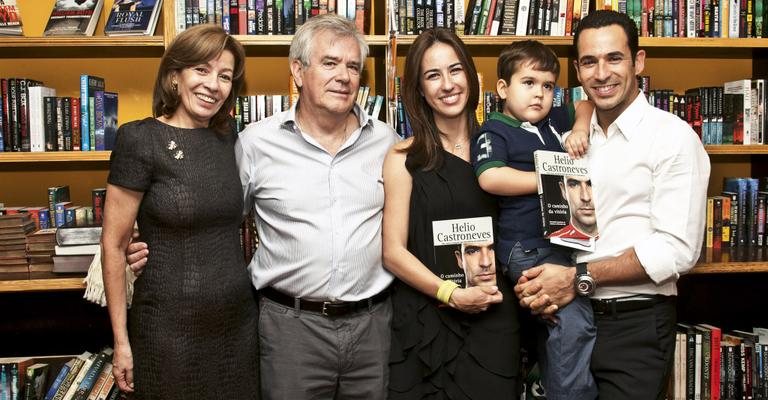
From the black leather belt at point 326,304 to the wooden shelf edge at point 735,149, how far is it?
1.67 m

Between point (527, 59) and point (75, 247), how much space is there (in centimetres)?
178

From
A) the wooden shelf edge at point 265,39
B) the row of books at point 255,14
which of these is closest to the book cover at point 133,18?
the row of books at point 255,14

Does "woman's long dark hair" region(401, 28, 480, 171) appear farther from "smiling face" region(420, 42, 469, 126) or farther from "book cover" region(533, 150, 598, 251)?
"book cover" region(533, 150, 598, 251)

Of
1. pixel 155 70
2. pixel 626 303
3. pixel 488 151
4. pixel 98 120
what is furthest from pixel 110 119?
pixel 626 303

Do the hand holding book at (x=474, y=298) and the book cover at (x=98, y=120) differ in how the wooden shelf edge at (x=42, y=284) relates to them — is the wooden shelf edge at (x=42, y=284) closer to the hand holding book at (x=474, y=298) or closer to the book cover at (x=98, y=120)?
the book cover at (x=98, y=120)

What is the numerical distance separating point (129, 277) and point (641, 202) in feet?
5.48

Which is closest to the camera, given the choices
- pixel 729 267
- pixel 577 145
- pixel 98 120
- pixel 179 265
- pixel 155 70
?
pixel 179 265

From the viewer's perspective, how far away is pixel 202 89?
2002mm

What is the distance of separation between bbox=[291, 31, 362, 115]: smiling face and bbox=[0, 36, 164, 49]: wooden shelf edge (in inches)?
37.2

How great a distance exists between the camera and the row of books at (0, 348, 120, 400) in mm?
2799

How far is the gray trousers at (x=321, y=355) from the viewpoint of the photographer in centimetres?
207

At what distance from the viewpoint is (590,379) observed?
2.06 m

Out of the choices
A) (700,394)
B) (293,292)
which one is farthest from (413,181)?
(700,394)

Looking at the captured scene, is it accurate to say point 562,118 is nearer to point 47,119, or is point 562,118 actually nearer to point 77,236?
point 77,236
